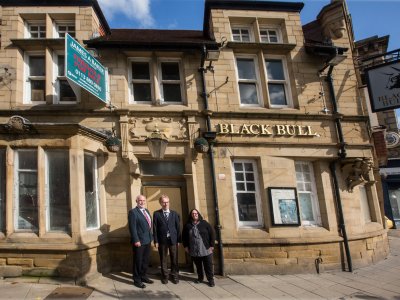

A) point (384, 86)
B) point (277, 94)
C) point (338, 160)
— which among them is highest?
point (277, 94)

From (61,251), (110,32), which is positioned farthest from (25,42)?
(61,251)

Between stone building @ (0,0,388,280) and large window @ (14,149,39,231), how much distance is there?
2cm

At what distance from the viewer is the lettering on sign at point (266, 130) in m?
8.79

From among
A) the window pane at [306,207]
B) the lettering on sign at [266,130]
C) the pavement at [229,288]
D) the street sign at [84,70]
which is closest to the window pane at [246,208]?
the window pane at [306,207]

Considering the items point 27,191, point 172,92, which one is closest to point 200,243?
point 27,191

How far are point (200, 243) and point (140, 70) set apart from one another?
203 inches

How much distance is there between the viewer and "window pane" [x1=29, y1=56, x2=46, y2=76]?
8945 millimetres

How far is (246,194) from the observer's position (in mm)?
8773

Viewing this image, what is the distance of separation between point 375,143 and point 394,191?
9290 millimetres

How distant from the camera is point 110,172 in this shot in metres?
8.17

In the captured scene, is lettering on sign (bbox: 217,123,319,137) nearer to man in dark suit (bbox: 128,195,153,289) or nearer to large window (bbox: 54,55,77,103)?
man in dark suit (bbox: 128,195,153,289)

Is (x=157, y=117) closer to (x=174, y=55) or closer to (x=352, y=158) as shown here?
(x=174, y=55)

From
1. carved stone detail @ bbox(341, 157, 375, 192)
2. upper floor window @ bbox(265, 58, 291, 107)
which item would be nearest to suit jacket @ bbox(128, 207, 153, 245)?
upper floor window @ bbox(265, 58, 291, 107)

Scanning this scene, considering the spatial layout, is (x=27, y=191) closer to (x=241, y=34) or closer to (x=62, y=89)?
(x=62, y=89)
